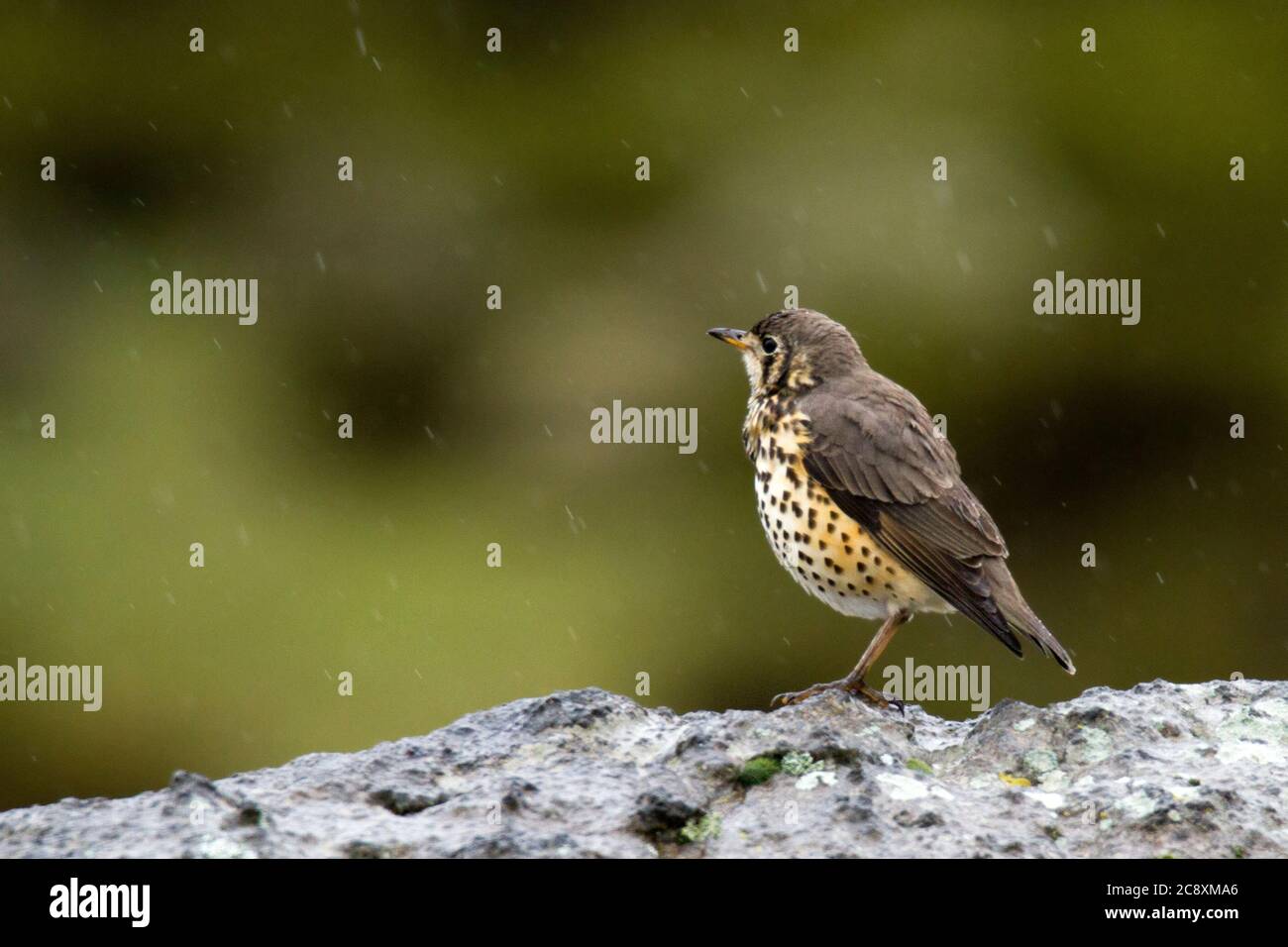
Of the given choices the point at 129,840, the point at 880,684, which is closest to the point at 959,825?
the point at 129,840

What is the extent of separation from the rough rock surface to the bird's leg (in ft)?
1.32

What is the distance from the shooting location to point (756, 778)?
3674mm

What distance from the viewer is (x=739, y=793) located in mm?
3646

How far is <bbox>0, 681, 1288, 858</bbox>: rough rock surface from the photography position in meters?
3.36

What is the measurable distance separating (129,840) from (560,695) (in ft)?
4.10

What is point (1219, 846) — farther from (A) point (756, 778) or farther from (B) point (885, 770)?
(A) point (756, 778)

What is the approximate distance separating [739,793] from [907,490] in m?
1.70

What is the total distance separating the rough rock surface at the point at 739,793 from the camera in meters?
3.36

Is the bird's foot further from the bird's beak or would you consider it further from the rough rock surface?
the bird's beak

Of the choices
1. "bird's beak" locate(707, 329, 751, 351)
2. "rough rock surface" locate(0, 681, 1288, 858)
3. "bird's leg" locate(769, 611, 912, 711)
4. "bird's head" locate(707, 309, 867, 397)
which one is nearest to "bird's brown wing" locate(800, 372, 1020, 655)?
"bird's head" locate(707, 309, 867, 397)

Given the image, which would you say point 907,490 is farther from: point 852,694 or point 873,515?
point 852,694

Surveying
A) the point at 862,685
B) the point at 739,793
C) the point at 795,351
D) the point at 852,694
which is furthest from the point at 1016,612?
the point at 739,793

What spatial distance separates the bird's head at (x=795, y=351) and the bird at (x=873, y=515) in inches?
1.2

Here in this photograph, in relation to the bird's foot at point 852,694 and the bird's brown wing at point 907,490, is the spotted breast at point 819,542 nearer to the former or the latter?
the bird's brown wing at point 907,490
